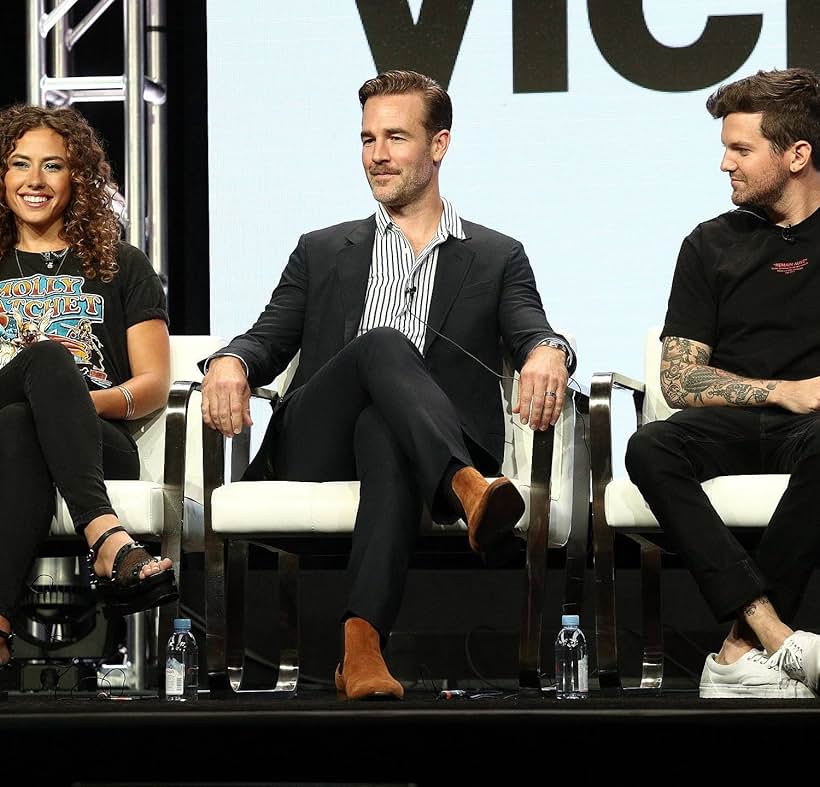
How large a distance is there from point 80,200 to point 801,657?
1.93 meters

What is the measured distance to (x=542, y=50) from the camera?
4000mm

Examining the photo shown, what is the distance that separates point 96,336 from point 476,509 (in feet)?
4.06

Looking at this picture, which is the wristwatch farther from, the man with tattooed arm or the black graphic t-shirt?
the black graphic t-shirt

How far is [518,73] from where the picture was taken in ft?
13.1

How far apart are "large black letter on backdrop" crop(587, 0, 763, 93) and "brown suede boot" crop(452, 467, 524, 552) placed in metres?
1.74

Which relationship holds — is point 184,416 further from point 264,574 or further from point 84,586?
point 264,574

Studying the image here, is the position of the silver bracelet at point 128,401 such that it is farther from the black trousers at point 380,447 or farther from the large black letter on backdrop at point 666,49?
the large black letter on backdrop at point 666,49

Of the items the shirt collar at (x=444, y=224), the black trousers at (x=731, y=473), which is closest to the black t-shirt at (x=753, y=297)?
the black trousers at (x=731, y=473)

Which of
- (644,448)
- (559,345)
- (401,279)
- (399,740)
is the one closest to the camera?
(399,740)

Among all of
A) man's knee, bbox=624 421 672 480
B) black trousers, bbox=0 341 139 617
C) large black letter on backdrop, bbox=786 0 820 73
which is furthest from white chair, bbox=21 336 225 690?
large black letter on backdrop, bbox=786 0 820 73

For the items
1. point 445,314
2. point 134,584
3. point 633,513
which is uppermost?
point 445,314

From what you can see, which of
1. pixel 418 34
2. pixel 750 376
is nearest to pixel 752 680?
pixel 750 376

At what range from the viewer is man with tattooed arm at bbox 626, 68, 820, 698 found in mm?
2705

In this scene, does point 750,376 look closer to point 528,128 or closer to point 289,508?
point 289,508
